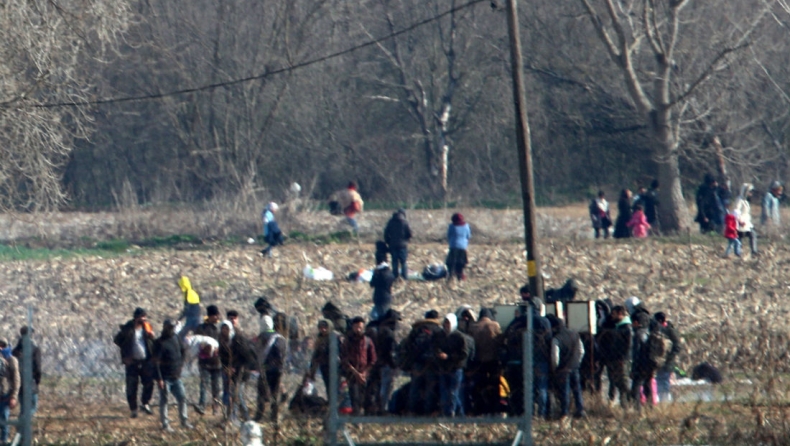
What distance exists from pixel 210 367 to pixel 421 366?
9.14 ft

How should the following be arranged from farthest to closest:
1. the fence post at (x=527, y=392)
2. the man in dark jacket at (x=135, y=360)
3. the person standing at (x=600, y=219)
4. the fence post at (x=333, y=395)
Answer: the person standing at (x=600, y=219)
the man in dark jacket at (x=135, y=360)
the fence post at (x=333, y=395)
the fence post at (x=527, y=392)

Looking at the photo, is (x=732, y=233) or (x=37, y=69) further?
(x=732, y=233)

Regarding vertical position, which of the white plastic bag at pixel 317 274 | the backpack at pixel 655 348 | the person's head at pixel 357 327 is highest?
the person's head at pixel 357 327

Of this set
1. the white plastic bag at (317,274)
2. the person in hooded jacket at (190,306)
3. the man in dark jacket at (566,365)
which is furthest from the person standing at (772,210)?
the man in dark jacket at (566,365)

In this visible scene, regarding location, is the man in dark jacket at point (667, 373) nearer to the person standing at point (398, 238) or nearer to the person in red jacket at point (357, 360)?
the person in red jacket at point (357, 360)

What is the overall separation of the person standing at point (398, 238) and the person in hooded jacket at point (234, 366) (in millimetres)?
9910

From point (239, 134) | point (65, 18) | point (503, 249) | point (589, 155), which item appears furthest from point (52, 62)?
point (589, 155)

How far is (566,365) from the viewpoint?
11.1 m

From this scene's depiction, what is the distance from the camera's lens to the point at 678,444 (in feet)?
32.9

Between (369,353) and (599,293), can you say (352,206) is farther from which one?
(369,353)

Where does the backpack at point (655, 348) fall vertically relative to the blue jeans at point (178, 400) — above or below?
above

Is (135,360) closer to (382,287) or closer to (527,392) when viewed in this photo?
(527,392)

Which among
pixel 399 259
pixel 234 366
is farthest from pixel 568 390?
pixel 399 259

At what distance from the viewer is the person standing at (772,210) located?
28445 mm
